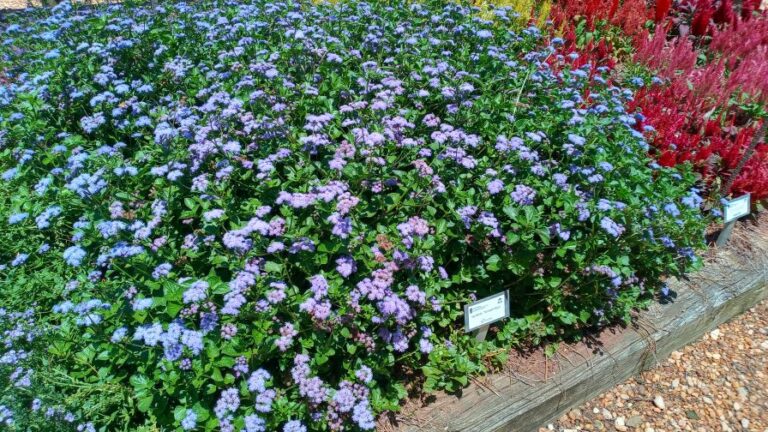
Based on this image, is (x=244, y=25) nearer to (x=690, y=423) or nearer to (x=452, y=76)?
(x=452, y=76)

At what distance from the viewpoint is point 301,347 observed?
2098 millimetres

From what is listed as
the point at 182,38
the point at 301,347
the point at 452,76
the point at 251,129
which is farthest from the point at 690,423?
the point at 182,38

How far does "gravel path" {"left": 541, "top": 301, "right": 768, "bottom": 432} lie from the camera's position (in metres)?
2.58

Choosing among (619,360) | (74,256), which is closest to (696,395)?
(619,360)

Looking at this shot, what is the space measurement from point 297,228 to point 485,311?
938mm

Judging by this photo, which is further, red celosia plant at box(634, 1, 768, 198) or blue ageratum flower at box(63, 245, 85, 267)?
red celosia plant at box(634, 1, 768, 198)

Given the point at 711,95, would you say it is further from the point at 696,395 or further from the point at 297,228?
the point at 297,228

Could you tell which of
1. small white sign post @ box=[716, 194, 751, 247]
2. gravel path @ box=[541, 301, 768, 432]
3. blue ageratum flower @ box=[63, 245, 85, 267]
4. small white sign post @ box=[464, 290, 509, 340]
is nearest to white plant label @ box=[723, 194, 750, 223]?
small white sign post @ box=[716, 194, 751, 247]

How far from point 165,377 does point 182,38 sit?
2954mm

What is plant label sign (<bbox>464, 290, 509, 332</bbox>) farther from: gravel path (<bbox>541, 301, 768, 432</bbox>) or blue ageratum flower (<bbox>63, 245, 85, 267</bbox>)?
blue ageratum flower (<bbox>63, 245, 85, 267</bbox>)

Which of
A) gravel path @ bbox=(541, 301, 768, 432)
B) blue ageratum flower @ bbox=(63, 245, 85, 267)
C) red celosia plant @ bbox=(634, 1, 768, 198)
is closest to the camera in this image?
blue ageratum flower @ bbox=(63, 245, 85, 267)

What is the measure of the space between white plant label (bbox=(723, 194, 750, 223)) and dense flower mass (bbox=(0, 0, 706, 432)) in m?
0.37

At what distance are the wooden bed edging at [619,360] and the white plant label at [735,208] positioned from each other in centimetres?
33

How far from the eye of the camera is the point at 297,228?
216 cm
